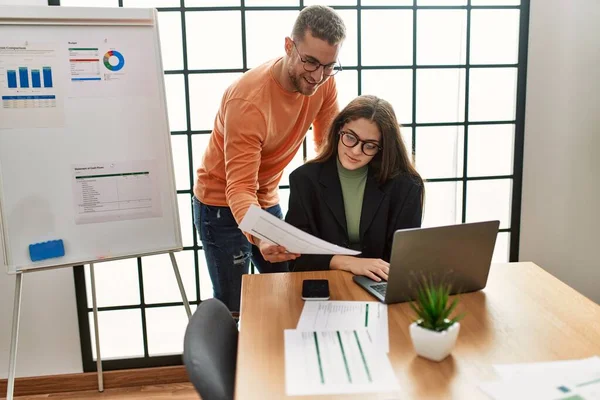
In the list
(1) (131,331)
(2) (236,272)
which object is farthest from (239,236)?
(1) (131,331)

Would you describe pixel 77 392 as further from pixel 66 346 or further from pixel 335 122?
pixel 335 122

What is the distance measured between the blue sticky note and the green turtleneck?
42.5 inches

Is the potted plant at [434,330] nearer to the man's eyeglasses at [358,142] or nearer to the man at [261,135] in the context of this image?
the man at [261,135]

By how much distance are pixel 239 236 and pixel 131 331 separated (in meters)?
1.01

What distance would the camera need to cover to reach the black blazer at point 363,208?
1989mm

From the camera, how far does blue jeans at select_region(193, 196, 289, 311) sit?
7.31ft

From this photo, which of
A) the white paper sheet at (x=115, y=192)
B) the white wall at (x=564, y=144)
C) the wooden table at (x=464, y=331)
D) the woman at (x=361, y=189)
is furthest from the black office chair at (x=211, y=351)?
the white wall at (x=564, y=144)

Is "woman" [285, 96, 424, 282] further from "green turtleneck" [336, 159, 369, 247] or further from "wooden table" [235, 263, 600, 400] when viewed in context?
"wooden table" [235, 263, 600, 400]

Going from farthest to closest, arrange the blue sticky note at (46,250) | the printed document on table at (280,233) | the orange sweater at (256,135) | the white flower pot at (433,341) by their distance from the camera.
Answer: the blue sticky note at (46,250) < the orange sweater at (256,135) < the printed document on table at (280,233) < the white flower pot at (433,341)

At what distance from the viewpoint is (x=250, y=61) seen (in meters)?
2.62

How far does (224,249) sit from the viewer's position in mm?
2246

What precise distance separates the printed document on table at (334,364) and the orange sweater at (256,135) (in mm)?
627

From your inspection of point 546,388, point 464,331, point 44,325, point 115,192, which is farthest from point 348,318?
point 44,325

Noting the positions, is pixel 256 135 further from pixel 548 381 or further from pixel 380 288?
pixel 548 381
